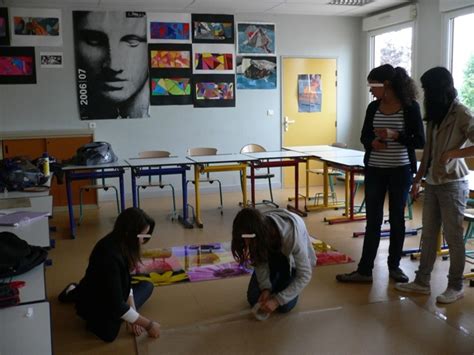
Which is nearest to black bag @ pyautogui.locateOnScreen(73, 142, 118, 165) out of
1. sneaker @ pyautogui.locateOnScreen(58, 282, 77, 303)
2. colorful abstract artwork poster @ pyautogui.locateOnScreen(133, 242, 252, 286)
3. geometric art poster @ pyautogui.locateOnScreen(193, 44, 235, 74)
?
colorful abstract artwork poster @ pyautogui.locateOnScreen(133, 242, 252, 286)

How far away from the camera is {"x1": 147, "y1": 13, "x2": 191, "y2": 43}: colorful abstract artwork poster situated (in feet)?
22.2

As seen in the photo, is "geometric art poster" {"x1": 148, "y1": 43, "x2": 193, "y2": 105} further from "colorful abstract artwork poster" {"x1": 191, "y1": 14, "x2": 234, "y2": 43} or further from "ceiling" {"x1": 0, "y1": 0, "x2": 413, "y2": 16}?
"ceiling" {"x1": 0, "y1": 0, "x2": 413, "y2": 16}

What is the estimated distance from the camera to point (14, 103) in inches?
253

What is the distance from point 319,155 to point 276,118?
187 cm

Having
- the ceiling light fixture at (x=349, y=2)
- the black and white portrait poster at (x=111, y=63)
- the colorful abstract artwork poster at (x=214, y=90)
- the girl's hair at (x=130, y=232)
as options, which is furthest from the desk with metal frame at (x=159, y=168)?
the ceiling light fixture at (x=349, y=2)

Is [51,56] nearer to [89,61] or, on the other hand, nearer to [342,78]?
[89,61]

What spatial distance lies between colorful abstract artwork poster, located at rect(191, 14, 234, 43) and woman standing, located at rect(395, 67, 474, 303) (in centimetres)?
436

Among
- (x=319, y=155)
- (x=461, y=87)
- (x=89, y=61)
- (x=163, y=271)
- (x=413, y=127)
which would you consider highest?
(x=89, y=61)

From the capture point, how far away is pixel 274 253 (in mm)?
2924

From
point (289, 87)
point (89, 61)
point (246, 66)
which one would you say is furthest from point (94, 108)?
point (289, 87)

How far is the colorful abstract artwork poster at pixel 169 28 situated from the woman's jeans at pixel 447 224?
15.0 ft

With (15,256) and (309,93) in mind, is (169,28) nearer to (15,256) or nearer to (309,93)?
(309,93)

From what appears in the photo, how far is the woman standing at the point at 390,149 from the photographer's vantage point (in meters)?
3.32

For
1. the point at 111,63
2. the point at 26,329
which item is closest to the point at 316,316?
the point at 26,329
